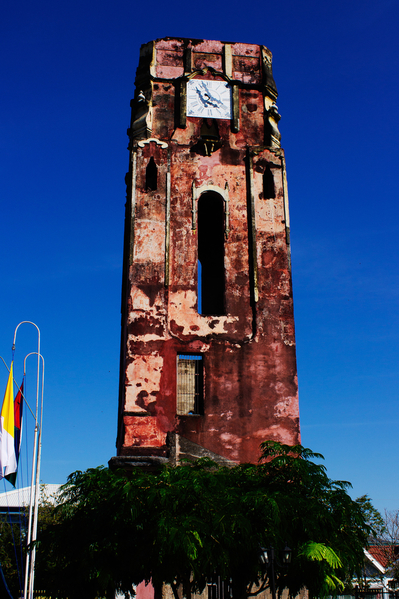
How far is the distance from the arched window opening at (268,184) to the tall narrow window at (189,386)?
6.37 m

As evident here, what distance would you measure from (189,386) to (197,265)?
Answer: 12.7 feet

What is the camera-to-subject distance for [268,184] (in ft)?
67.8

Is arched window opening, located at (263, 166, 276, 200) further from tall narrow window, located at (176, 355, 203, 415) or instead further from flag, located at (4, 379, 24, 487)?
flag, located at (4, 379, 24, 487)

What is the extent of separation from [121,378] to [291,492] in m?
8.26

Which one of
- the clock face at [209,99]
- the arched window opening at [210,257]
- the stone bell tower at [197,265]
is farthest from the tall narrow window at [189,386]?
the clock face at [209,99]

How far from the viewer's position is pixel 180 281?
740 inches

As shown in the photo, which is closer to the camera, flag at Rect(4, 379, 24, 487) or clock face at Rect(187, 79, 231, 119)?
flag at Rect(4, 379, 24, 487)

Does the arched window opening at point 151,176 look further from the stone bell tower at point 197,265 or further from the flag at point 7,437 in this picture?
the flag at point 7,437

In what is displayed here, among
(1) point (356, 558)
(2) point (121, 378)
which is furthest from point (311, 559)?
(2) point (121, 378)

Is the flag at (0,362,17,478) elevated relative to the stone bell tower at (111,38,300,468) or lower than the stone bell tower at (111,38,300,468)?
lower

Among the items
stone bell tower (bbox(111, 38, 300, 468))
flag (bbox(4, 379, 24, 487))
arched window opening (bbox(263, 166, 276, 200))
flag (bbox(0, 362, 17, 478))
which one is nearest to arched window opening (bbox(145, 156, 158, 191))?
stone bell tower (bbox(111, 38, 300, 468))

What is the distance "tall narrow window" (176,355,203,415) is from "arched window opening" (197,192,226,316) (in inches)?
161

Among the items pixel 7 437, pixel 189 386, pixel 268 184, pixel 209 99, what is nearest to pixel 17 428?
pixel 7 437

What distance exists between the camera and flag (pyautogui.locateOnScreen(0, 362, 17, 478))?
61.5ft
